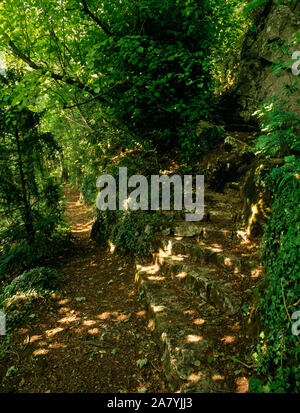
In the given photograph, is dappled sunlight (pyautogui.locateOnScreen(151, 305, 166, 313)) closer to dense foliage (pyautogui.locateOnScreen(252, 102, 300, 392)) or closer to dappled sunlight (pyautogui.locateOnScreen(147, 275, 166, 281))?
dappled sunlight (pyautogui.locateOnScreen(147, 275, 166, 281))

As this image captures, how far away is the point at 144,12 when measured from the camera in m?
5.40

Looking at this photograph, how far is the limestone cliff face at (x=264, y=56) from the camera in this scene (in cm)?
621

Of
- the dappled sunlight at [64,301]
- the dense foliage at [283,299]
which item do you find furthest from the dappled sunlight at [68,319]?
the dense foliage at [283,299]

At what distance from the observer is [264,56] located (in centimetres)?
677

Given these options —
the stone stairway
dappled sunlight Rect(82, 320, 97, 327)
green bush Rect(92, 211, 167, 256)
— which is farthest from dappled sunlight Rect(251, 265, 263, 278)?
dappled sunlight Rect(82, 320, 97, 327)

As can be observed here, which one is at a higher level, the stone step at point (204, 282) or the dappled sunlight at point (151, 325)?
the stone step at point (204, 282)

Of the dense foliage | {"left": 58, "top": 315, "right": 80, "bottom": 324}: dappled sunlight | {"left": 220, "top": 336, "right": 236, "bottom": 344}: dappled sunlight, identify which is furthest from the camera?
{"left": 58, "top": 315, "right": 80, "bottom": 324}: dappled sunlight

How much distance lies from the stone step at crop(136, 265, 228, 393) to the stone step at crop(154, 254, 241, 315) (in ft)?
0.93

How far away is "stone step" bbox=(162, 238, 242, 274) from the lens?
372 centimetres

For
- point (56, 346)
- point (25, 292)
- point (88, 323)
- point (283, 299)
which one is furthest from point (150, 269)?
point (283, 299)

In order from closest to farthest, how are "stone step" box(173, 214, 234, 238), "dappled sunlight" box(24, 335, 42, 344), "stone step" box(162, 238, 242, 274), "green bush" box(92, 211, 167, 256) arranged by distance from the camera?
"dappled sunlight" box(24, 335, 42, 344)
"stone step" box(162, 238, 242, 274)
"stone step" box(173, 214, 234, 238)
"green bush" box(92, 211, 167, 256)

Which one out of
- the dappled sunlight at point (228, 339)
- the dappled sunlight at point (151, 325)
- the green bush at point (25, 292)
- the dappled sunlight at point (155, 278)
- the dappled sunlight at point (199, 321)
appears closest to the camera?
the dappled sunlight at point (228, 339)

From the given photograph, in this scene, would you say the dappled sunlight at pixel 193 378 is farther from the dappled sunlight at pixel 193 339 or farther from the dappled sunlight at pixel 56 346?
the dappled sunlight at pixel 56 346

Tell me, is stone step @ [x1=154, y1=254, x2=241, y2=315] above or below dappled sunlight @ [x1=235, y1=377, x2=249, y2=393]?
above
